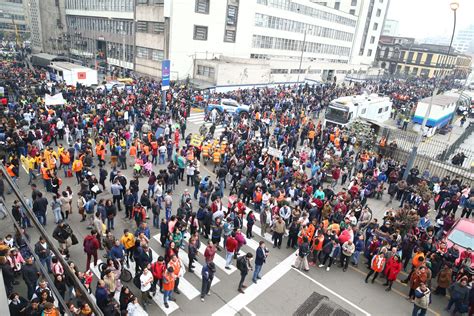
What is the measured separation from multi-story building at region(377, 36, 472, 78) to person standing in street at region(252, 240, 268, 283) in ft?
304

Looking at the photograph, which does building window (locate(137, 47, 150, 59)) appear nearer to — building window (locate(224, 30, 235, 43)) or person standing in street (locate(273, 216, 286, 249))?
building window (locate(224, 30, 235, 43))

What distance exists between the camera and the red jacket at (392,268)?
1032cm

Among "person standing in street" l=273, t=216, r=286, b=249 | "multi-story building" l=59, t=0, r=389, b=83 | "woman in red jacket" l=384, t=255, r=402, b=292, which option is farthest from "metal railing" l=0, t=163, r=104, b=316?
"multi-story building" l=59, t=0, r=389, b=83

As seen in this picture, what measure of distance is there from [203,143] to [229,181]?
354 centimetres

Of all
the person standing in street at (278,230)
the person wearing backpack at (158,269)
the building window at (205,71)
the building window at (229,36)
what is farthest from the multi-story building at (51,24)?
the person wearing backpack at (158,269)

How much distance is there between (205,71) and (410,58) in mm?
75016

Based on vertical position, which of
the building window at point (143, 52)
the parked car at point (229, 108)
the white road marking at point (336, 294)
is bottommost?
the white road marking at point (336, 294)

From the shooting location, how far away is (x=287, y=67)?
5584 centimetres

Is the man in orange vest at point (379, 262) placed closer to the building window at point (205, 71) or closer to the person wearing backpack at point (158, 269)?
the person wearing backpack at point (158, 269)

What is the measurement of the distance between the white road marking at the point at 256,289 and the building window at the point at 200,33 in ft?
121

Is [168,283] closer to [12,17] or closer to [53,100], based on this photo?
[53,100]

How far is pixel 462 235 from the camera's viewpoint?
12.1 meters

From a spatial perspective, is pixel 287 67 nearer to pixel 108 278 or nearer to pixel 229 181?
pixel 229 181

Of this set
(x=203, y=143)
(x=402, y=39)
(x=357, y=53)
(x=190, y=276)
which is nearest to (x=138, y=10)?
(x=203, y=143)
